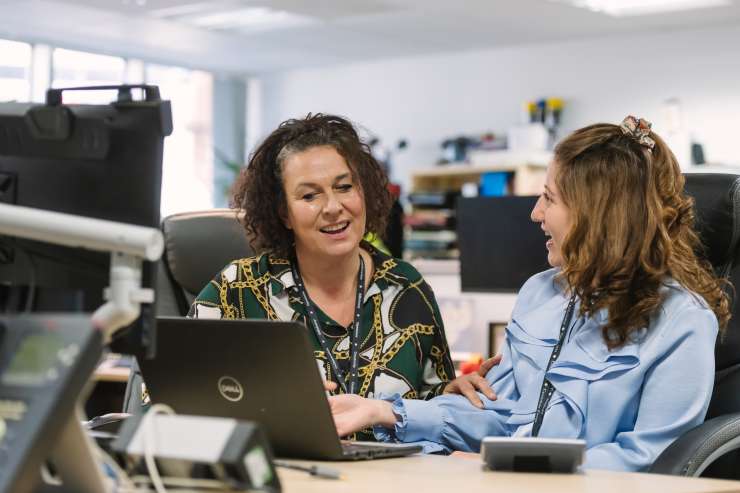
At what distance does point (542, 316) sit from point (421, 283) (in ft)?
1.20

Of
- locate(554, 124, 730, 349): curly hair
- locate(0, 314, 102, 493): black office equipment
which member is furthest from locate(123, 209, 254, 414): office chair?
locate(0, 314, 102, 493): black office equipment

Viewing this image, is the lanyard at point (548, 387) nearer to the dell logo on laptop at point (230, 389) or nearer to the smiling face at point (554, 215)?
the smiling face at point (554, 215)

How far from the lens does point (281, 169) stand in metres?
2.36

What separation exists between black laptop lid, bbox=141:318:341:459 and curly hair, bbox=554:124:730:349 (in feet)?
1.90

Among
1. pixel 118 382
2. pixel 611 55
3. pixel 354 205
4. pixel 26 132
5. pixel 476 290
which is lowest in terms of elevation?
pixel 118 382

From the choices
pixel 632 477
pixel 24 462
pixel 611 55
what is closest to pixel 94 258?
pixel 24 462

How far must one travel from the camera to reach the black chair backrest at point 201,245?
106 inches

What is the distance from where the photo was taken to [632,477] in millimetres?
1475

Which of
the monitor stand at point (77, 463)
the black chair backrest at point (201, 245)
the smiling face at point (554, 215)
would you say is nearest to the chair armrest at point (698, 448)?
the smiling face at point (554, 215)

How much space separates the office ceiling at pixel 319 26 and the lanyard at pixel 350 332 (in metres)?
5.37

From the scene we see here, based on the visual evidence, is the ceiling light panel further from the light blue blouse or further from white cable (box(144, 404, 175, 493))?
white cable (box(144, 404, 175, 493))

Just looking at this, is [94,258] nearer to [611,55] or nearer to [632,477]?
[632,477]

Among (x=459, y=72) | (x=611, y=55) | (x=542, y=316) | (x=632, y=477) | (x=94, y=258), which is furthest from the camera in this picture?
(x=459, y=72)

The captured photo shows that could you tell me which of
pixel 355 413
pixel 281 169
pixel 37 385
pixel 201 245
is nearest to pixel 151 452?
pixel 37 385
